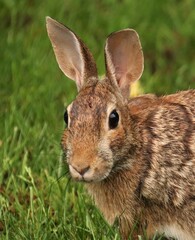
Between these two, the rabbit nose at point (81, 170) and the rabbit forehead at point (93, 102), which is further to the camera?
the rabbit forehead at point (93, 102)

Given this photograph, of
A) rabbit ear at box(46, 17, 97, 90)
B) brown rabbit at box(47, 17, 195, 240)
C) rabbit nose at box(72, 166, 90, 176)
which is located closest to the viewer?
rabbit nose at box(72, 166, 90, 176)

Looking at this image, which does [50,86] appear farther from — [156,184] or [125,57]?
[156,184]

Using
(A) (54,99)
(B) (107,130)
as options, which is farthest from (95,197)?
(A) (54,99)

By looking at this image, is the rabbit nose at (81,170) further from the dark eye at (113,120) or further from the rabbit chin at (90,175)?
the dark eye at (113,120)

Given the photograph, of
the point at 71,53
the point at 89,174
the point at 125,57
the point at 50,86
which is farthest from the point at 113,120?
the point at 50,86

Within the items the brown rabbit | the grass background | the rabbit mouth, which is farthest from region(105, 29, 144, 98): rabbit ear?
the grass background

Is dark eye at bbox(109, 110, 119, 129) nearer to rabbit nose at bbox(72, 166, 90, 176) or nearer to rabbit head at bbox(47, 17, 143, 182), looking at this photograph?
rabbit head at bbox(47, 17, 143, 182)

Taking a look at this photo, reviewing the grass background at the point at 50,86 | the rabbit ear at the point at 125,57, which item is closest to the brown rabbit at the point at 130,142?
the rabbit ear at the point at 125,57

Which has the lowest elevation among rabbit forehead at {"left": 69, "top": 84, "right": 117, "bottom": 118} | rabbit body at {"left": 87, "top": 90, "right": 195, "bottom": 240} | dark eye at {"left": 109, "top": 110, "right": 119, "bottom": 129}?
rabbit body at {"left": 87, "top": 90, "right": 195, "bottom": 240}

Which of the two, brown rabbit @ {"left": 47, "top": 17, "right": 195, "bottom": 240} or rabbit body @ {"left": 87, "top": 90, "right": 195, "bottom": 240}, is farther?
rabbit body @ {"left": 87, "top": 90, "right": 195, "bottom": 240}
